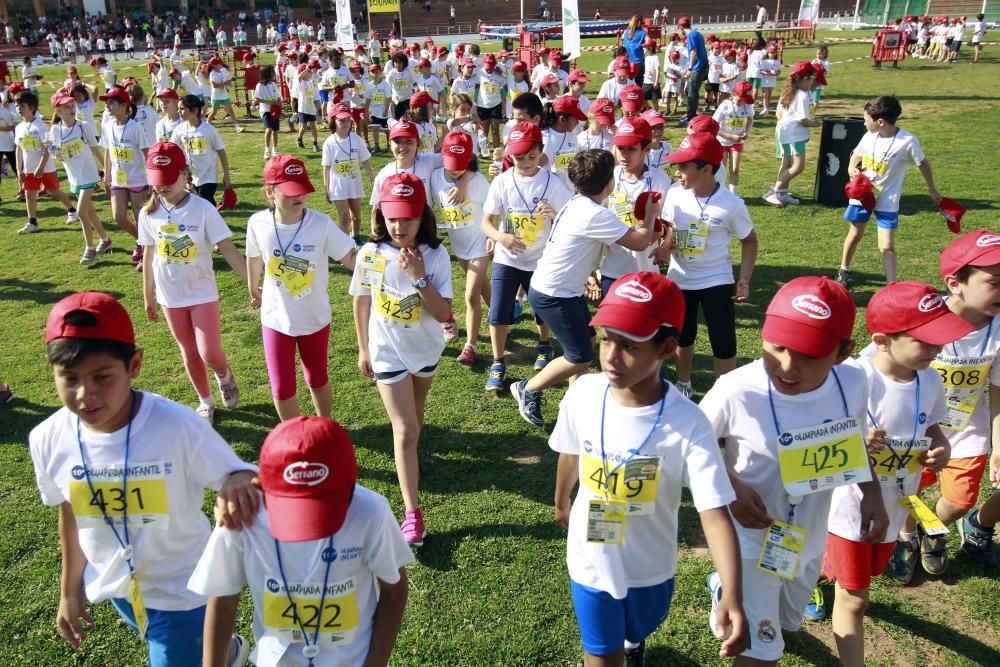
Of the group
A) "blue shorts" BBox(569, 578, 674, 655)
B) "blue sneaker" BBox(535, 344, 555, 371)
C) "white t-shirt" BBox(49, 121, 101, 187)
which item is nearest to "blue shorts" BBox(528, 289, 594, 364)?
"blue sneaker" BBox(535, 344, 555, 371)

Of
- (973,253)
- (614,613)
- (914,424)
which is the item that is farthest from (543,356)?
(614,613)

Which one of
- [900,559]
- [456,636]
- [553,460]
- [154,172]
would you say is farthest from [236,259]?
[900,559]

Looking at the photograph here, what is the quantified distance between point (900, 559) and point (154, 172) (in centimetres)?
593

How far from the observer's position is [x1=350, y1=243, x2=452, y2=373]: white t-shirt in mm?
4746

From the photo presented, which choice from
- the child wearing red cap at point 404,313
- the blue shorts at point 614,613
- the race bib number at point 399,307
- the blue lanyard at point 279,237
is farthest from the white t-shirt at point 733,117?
the blue shorts at point 614,613

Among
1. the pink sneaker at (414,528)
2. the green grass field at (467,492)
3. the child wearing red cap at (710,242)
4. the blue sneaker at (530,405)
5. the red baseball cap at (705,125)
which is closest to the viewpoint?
the green grass field at (467,492)

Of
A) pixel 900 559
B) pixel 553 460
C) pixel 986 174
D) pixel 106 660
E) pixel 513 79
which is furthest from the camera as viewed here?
pixel 513 79

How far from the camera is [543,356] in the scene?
733cm

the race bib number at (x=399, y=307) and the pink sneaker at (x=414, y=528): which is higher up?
the race bib number at (x=399, y=307)

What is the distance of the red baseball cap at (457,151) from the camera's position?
281 inches

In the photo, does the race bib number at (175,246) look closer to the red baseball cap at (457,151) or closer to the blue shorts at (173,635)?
the red baseball cap at (457,151)

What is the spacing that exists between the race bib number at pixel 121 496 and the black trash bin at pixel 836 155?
463 inches

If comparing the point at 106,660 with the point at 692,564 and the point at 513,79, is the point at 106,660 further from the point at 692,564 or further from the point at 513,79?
the point at 513,79

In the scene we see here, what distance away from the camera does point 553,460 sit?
586 cm
